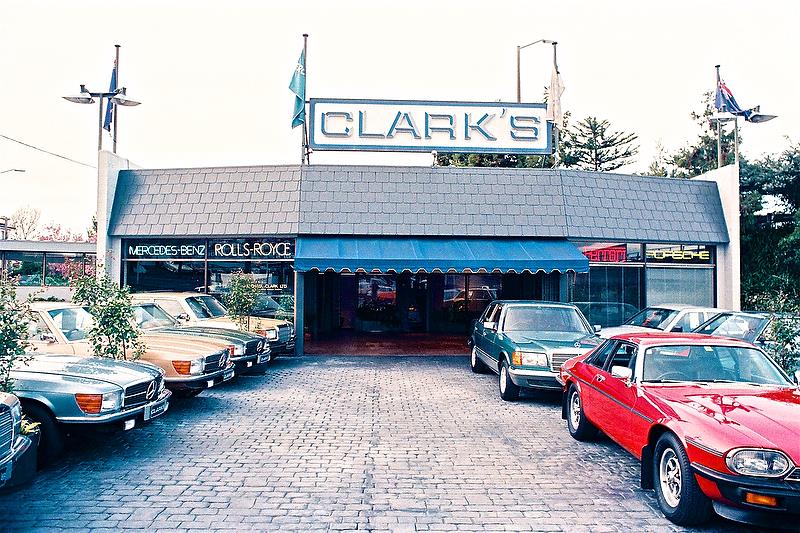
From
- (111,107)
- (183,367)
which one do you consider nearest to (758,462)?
(183,367)

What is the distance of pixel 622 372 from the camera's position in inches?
234

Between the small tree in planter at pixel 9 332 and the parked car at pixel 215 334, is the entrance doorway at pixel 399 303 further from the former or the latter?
the small tree in planter at pixel 9 332

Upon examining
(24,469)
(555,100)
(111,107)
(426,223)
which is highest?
(555,100)

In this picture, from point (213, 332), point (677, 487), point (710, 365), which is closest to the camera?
point (677, 487)

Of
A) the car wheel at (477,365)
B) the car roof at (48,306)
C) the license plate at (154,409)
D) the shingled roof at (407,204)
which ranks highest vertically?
the shingled roof at (407,204)

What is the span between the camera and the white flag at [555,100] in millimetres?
17172

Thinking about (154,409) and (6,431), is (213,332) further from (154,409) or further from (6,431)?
(6,431)

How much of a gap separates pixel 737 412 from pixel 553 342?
4977 mm

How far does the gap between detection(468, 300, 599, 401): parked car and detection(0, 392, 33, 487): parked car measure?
6579mm

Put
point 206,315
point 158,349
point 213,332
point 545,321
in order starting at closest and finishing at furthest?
point 158,349, point 213,332, point 545,321, point 206,315

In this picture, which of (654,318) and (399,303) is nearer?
(654,318)

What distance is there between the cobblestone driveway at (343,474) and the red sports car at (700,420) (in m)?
0.43

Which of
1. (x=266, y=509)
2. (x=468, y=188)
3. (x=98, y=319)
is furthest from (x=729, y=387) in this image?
(x=468, y=188)

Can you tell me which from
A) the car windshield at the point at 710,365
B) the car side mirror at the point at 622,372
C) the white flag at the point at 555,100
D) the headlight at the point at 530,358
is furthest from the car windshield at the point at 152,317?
the white flag at the point at 555,100
